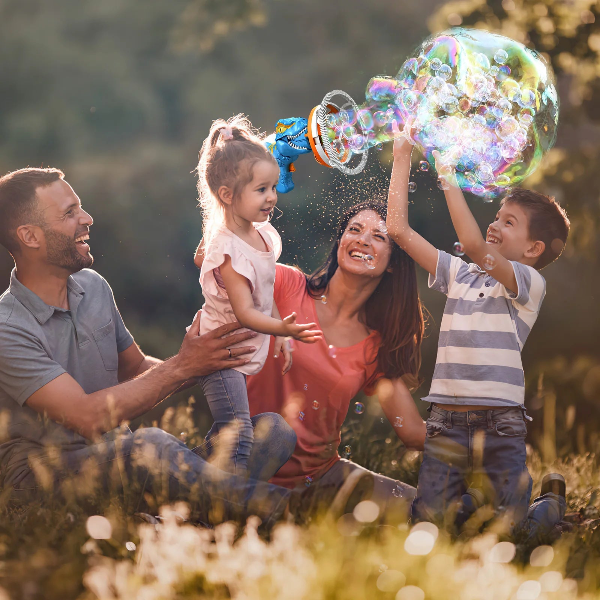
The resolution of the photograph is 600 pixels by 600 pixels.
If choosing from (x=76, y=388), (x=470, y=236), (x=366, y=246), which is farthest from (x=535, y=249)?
(x=76, y=388)

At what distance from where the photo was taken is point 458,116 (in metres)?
2.94

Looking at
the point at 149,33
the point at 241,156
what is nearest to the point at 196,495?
the point at 241,156

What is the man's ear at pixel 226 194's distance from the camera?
2.91 meters

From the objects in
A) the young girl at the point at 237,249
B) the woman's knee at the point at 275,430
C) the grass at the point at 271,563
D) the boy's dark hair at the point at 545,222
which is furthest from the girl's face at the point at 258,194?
the grass at the point at 271,563

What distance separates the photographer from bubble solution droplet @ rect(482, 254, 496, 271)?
112 inches

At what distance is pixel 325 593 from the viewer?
200 cm

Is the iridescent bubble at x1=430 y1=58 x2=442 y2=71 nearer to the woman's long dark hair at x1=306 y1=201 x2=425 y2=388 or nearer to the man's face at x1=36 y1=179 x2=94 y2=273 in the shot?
the woman's long dark hair at x1=306 y1=201 x2=425 y2=388

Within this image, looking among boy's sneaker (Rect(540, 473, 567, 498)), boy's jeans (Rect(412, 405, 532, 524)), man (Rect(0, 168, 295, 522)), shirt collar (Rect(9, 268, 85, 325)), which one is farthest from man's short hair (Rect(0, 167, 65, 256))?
boy's sneaker (Rect(540, 473, 567, 498))

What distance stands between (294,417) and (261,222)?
3.27 feet

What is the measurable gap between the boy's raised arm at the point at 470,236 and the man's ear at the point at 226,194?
34.2 inches

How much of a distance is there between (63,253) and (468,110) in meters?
1.86

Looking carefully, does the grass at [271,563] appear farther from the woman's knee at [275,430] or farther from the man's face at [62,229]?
the man's face at [62,229]

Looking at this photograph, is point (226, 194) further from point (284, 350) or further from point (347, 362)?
point (347, 362)

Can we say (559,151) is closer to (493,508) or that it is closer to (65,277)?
(493,508)
